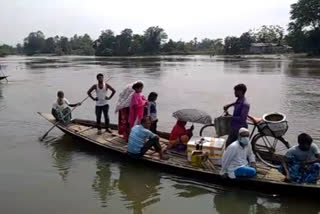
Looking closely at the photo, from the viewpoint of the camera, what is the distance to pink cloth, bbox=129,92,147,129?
1027 cm

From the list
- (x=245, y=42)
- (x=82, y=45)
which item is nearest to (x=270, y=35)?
(x=245, y=42)

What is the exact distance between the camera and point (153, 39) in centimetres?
12294

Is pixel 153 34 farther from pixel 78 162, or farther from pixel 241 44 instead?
pixel 78 162

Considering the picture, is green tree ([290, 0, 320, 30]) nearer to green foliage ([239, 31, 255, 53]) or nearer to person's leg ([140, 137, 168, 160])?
green foliage ([239, 31, 255, 53])

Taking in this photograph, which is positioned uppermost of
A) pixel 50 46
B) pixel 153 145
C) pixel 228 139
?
pixel 50 46

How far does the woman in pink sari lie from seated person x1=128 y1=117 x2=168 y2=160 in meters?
0.88

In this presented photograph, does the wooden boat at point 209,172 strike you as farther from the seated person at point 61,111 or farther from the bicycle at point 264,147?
the seated person at point 61,111

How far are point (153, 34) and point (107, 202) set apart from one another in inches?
4595

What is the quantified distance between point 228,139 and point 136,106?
2.46m

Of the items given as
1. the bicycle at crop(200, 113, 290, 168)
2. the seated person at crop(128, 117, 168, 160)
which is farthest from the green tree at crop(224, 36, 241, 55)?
the seated person at crop(128, 117, 168, 160)

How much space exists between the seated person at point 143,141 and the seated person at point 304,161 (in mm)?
2838

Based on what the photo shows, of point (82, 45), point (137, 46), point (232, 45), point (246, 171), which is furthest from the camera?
point (82, 45)

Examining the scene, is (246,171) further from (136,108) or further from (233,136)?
(136,108)

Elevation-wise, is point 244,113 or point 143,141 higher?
point 244,113
